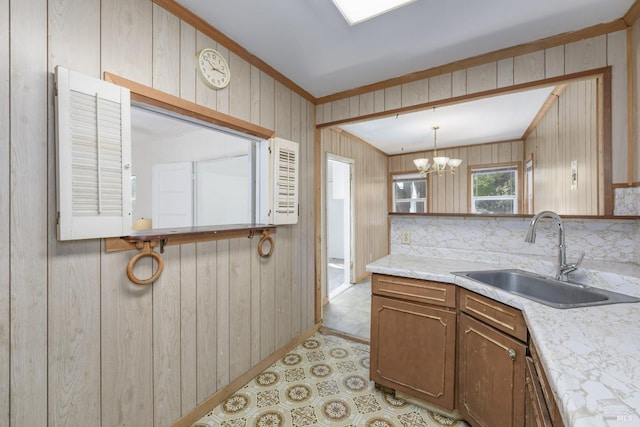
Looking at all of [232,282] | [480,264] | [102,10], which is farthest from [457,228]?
[102,10]

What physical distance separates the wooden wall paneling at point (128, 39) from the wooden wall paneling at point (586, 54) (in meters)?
2.60

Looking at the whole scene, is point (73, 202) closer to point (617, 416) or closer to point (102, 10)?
point (102, 10)

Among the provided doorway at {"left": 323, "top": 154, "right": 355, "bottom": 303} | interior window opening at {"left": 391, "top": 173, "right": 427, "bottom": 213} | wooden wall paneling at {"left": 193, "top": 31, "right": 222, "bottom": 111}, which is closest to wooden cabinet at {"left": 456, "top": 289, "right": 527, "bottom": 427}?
wooden wall paneling at {"left": 193, "top": 31, "right": 222, "bottom": 111}

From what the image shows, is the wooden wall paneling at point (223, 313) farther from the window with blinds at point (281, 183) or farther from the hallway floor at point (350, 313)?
the hallway floor at point (350, 313)

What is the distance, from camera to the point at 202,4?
1.50 metres

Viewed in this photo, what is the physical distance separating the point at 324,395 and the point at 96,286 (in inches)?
61.1

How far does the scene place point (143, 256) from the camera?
1.37 metres

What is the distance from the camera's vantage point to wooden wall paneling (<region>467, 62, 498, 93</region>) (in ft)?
6.42

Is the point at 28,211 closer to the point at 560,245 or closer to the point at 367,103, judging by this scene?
the point at 367,103

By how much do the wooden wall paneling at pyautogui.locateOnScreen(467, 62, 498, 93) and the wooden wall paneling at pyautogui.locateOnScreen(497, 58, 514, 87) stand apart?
1.0 inches

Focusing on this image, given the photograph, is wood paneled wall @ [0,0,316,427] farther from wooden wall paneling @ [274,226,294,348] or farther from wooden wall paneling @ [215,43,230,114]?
wooden wall paneling @ [274,226,294,348]

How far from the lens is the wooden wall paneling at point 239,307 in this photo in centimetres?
187

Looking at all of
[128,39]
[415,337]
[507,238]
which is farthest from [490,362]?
[128,39]

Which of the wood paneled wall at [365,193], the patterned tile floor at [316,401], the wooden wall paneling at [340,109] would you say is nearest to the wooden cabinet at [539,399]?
the patterned tile floor at [316,401]
